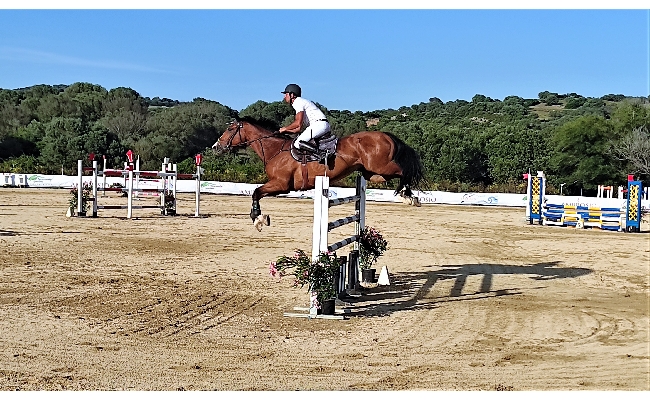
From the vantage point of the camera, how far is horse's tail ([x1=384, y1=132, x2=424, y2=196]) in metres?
8.40

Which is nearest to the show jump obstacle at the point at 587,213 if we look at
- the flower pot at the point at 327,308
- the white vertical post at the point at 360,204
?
the white vertical post at the point at 360,204

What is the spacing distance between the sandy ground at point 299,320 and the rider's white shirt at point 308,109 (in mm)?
2238

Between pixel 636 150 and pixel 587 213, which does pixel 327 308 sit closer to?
pixel 587 213

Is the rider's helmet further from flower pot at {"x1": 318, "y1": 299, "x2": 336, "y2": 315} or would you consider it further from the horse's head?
flower pot at {"x1": 318, "y1": 299, "x2": 336, "y2": 315}

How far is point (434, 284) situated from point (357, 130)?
2660cm

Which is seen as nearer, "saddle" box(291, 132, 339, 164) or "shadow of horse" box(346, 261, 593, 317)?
"saddle" box(291, 132, 339, 164)

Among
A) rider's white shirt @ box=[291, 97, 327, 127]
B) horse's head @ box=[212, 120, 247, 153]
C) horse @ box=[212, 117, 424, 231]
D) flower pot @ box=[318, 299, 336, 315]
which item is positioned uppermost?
rider's white shirt @ box=[291, 97, 327, 127]

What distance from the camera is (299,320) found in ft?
25.4

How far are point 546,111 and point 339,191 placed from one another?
6030 cm

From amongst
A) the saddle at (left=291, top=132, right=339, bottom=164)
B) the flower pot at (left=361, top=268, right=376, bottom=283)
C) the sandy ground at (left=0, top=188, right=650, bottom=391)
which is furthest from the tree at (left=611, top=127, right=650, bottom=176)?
the saddle at (left=291, top=132, right=339, bottom=164)

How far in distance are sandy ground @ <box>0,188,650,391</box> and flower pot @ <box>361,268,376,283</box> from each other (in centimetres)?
49

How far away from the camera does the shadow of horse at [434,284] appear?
28.4 feet

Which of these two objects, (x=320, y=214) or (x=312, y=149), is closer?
(x=320, y=214)

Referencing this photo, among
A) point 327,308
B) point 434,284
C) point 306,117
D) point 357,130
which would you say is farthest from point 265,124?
point 357,130
